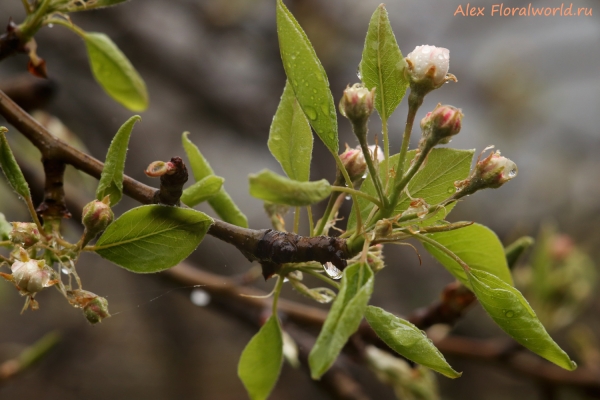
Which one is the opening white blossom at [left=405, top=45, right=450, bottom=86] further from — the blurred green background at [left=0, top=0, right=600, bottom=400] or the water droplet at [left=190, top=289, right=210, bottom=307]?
the blurred green background at [left=0, top=0, right=600, bottom=400]

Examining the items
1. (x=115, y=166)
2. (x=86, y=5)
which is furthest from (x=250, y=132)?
(x=115, y=166)

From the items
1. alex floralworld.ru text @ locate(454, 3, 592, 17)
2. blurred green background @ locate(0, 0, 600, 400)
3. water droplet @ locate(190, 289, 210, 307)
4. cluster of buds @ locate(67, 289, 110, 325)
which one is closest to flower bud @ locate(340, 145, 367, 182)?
cluster of buds @ locate(67, 289, 110, 325)

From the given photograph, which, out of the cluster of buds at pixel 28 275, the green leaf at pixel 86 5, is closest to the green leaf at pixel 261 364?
the cluster of buds at pixel 28 275

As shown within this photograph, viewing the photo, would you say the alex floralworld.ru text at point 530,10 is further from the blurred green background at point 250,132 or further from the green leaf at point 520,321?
the green leaf at point 520,321

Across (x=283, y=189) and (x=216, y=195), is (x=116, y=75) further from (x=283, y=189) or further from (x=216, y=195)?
(x=283, y=189)

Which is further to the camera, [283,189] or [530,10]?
[530,10]

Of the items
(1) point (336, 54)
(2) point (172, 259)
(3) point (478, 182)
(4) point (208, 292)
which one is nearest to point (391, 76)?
(3) point (478, 182)

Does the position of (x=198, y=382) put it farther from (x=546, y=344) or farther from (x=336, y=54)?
(x=546, y=344)
